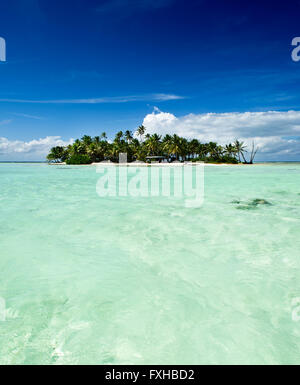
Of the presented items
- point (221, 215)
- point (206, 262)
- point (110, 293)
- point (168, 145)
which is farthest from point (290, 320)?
point (168, 145)

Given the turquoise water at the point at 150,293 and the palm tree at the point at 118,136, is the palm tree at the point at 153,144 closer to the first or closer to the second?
the palm tree at the point at 118,136

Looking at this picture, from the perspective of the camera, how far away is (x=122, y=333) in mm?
2195

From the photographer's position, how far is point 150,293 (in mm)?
2869

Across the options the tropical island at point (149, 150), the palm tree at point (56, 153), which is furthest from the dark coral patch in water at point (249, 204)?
the palm tree at point (56, 153)

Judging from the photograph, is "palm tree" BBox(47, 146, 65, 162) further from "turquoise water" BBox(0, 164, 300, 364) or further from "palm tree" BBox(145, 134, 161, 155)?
"turquoise water" BBox(0, 164, 300, 364)

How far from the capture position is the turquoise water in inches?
78.7

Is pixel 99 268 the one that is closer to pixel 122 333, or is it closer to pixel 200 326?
pixel 122 333

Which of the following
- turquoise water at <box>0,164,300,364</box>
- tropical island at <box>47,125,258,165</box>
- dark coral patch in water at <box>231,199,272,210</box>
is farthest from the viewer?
tropical island at <box>47,125,258,165</box>

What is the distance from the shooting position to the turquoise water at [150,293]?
2000 millimetres

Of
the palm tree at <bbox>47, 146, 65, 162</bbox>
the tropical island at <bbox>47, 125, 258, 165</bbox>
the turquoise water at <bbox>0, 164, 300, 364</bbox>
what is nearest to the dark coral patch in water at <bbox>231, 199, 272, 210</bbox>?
the turquoise water at <bbox>0, 164, 300, 364</bbox>

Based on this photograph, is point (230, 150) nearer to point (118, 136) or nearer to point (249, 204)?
point (118, 136)

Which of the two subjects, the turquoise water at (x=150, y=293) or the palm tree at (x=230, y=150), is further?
the palm tree at (x=230, y=150)
